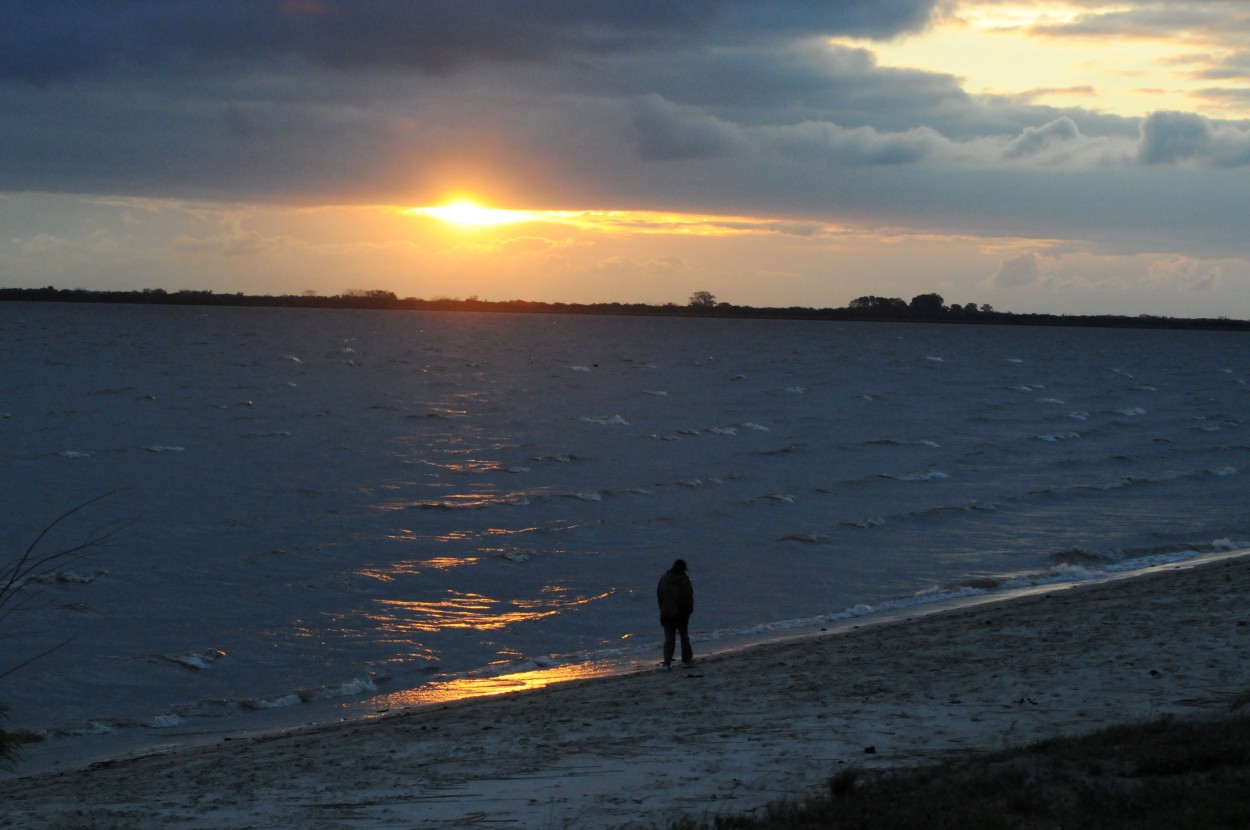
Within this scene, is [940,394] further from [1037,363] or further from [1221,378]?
[1037,363]

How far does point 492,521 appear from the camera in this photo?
31.1m

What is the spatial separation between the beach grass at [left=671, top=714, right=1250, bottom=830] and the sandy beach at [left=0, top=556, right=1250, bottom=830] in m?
0.87

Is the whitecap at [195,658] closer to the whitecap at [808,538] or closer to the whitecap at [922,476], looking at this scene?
the whitecap at [808,538]

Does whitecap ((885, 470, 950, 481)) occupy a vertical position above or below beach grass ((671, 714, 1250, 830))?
below

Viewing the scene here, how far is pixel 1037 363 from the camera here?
5394 inches

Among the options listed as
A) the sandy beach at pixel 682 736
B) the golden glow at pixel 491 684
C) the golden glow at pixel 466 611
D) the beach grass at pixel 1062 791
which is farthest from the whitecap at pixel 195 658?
the beach grass at pixel 1062 791

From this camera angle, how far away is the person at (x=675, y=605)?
54.5ft

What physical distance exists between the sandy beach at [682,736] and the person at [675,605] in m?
0.57

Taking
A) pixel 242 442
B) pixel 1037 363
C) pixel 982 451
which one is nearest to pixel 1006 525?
pixel 982 451

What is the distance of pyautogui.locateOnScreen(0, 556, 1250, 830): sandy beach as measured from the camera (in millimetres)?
9914

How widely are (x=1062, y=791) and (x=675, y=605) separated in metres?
8.91

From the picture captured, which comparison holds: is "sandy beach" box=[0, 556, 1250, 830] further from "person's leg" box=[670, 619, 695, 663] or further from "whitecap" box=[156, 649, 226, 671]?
"whitecap" box=[156, 649, 226, 671]

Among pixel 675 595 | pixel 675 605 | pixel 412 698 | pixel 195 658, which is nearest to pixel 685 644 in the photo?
pixel 675 605

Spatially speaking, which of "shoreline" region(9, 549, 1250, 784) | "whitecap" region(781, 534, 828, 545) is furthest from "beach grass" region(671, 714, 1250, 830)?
"whitecap" region(781, 534, 828, 545)
